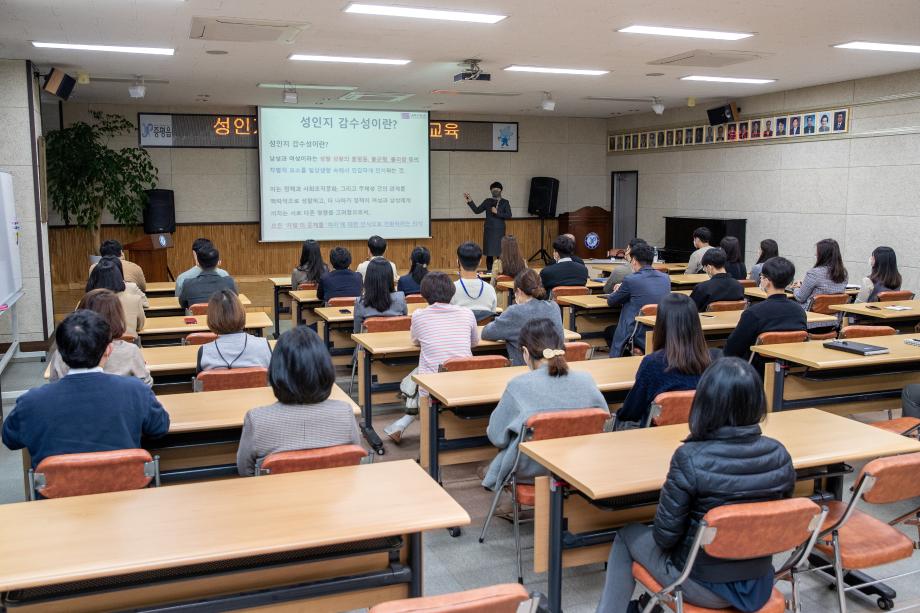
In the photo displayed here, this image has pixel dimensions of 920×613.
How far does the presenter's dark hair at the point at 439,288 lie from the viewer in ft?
15.9

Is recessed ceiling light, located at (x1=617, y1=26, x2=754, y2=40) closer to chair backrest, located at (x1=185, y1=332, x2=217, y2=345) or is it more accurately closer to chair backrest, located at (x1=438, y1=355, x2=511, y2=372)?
chair backrest, located at (x1=438, y1=355, x2=511, y2=372)

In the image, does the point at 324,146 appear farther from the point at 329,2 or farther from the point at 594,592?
the point at 594,592

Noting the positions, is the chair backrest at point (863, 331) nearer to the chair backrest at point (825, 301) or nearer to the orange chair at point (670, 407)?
the chair backrest at point (825, 301)

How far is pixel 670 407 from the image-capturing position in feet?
11.1

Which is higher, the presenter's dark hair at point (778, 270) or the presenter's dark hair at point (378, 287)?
the presenter's dark hair at point (778, 270)

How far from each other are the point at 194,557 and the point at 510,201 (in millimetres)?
13123

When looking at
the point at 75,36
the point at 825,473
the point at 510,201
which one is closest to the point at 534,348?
the point at 825,473

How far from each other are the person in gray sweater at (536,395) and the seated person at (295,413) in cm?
75

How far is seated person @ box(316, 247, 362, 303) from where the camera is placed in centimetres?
673

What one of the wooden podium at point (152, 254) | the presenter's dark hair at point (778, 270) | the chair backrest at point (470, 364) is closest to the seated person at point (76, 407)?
the chair backrest at point (470, 364)

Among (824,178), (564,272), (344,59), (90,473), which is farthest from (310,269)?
(824,178)

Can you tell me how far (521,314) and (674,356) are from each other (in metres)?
1.33

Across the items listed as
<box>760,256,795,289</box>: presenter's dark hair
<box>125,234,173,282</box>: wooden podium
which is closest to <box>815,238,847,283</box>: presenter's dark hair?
<box>760,256,795,289</box>: presenter's dark hair

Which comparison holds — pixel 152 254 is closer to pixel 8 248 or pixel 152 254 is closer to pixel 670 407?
pixel 8 248
